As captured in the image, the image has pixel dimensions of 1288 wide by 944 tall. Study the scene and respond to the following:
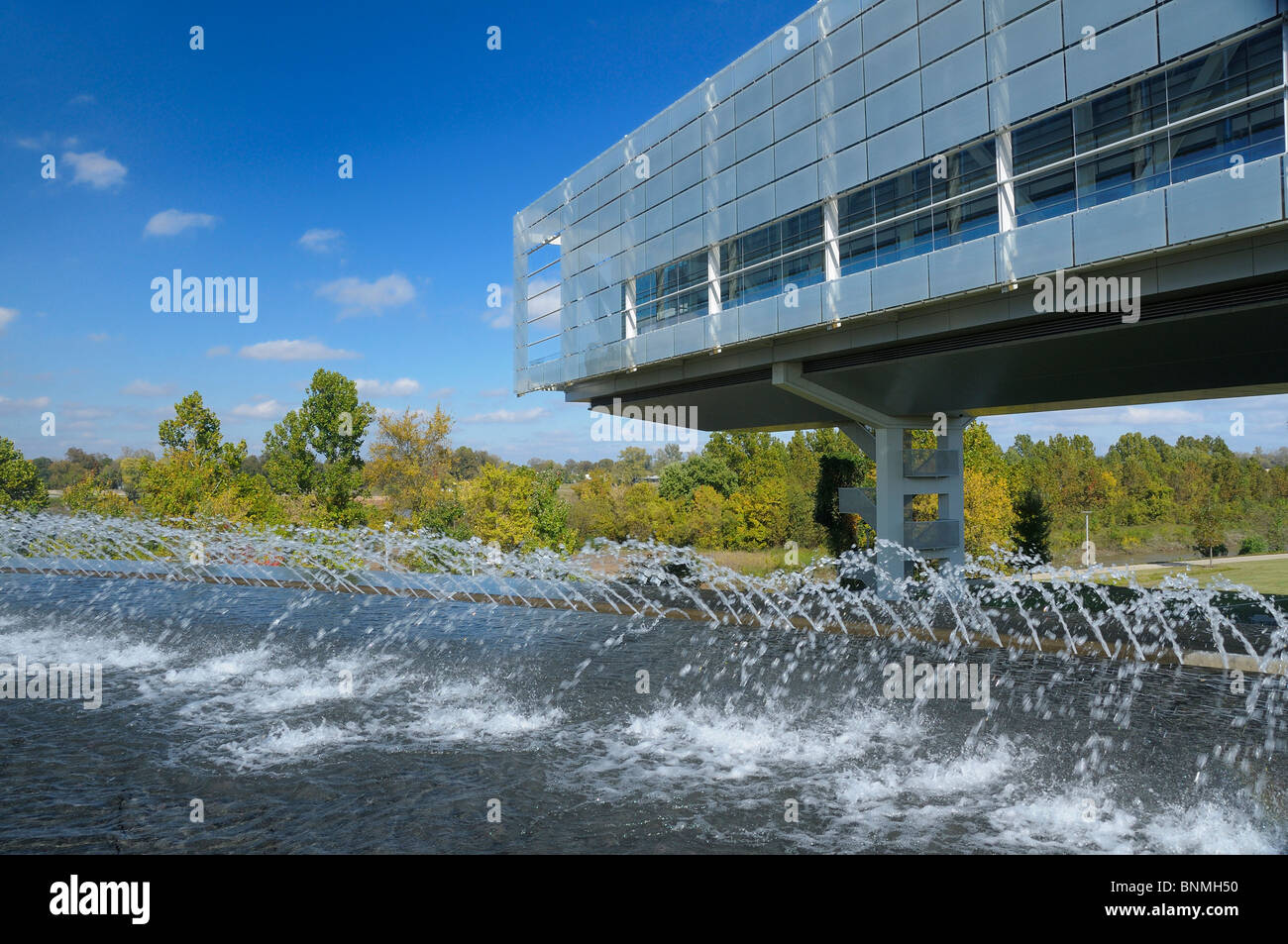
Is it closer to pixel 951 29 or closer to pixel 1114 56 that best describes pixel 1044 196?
pixel 1114 56

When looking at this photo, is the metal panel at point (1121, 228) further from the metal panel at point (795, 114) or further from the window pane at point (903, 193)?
the metal panel at point (795, 114)

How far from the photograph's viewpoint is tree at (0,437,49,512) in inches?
2635

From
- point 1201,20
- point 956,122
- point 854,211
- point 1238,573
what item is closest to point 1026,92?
point 956,122

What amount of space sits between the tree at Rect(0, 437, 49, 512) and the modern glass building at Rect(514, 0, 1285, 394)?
63.8 meters

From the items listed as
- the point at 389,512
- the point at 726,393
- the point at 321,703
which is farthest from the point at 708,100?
the point at 389,512

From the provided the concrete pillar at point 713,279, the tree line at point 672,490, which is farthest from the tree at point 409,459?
the concrete pillar at point 713,279

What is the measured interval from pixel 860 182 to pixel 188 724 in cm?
1907

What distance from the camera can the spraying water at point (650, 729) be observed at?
22.7 feet

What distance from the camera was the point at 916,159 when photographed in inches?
750

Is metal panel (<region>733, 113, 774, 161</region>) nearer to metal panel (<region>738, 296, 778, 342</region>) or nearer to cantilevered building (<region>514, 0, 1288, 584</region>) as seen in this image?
cantilevered building (<region>514, 0, 1288, 584</region>)

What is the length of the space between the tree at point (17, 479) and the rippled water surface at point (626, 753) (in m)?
66.3

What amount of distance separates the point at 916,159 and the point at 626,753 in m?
16.4

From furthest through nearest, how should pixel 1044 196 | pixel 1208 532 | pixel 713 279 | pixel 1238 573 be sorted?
pixel 1208 532
pixel 1238 573
pixel 713 279
pixel 1044 196
